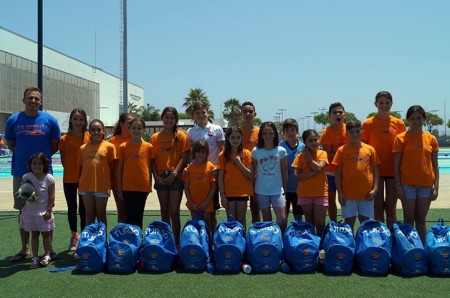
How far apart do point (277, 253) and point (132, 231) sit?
1.62 meters

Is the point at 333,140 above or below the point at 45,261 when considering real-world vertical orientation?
above

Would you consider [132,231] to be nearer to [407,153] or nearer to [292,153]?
[292,153]

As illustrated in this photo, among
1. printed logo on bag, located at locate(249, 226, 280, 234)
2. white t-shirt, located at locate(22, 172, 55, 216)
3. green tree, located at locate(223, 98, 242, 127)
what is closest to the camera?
printed logo on bag, located at locate(249, 226, 280, 234)

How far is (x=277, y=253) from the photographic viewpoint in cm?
492

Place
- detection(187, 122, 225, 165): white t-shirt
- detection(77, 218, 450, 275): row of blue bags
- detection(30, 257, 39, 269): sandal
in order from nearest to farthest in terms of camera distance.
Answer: detection(77, 218, 450, 275): row of blue bags
detection(30, 257, 39, 269): sandal
detection(187, 122, 225, 165): white t-shirt

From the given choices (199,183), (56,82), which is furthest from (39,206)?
(56,82)

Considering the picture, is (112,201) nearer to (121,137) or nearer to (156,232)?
(121,137)

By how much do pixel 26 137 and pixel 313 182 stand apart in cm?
353

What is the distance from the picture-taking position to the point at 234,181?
5.46 meters

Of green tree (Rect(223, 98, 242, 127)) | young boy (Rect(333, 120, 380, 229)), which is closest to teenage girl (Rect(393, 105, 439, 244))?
young boy (Rect(333, 120, 380, 229))

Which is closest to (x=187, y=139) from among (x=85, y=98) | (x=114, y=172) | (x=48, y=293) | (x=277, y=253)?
(x=114, y=172)

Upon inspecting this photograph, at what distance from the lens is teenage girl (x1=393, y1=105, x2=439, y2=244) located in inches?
207

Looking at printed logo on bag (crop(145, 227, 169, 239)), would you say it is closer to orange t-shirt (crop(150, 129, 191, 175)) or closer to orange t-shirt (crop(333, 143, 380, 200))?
orange t-shirt (crop(150, 129, 191, 175))

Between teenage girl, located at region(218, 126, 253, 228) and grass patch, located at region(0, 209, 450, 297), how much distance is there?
0.92 m
